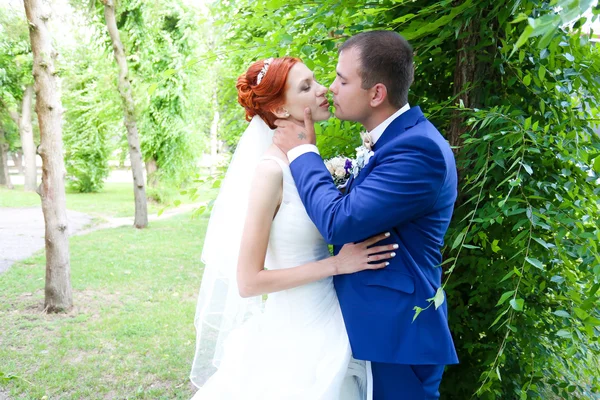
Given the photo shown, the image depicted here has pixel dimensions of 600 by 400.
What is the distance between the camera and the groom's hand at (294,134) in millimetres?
2309

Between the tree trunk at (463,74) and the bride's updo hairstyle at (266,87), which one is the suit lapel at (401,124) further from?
the tree trunk at (463,74)

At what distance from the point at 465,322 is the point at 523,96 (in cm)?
141

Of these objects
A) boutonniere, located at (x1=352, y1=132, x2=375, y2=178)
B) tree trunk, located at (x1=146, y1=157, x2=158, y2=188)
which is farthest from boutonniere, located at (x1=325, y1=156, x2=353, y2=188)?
tree trunk, located at (x1=146, y1=157, x2=158, y2=188)

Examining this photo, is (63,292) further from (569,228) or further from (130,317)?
(569,228)

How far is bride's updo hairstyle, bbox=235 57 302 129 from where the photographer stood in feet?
7.91

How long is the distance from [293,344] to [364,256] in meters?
0.56

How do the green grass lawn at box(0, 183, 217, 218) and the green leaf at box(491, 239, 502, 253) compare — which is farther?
the green grass lawn at box(0, 183, 217, 218)

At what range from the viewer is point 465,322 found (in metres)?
3.19

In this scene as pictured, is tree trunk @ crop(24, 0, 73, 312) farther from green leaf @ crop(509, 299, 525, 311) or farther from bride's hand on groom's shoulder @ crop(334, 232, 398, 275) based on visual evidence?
green leaf @ crop(509, 299, 525, 311)

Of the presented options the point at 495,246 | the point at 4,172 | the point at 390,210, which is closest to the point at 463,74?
the point at 495,246

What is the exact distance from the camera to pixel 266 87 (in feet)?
7.91

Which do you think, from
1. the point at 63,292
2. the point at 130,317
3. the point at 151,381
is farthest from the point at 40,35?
the point at 151,381

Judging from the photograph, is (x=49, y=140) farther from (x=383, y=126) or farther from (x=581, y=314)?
(x=581, y=314)

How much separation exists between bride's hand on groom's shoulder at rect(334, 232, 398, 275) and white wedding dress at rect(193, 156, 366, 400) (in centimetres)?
23
